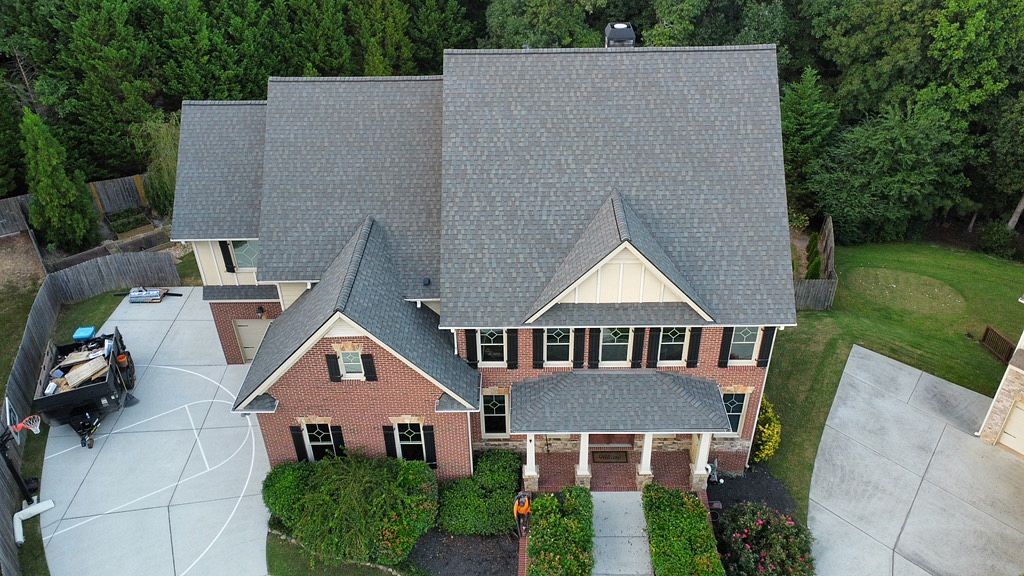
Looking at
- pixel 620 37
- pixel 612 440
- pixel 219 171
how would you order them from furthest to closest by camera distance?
pixel 219 171 < pixel 620 37 < pixel 612 440

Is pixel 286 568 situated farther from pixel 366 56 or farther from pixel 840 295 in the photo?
pixel 366 56

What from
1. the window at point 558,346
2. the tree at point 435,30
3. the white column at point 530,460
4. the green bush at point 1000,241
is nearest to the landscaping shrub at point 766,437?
the window at point 558,346

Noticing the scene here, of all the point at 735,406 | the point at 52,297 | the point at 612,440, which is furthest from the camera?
the point at 52,297

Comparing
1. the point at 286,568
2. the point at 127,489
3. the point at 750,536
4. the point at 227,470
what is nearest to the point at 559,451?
the point at 750,536

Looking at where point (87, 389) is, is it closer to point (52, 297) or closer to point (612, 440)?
point (52, 297)

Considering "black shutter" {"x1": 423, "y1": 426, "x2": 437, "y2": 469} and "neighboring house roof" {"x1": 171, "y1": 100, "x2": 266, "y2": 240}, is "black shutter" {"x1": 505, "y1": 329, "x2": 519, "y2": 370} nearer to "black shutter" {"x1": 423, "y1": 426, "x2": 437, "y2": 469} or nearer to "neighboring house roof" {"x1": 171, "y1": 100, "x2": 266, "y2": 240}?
"black shutter" {"x1": 423, "y1": 426, "x2": 437, "y2": 469}

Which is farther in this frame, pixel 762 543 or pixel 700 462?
pixel 700 462

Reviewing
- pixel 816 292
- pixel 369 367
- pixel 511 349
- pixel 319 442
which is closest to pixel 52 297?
pixel 319 442
